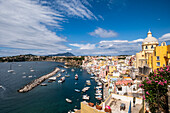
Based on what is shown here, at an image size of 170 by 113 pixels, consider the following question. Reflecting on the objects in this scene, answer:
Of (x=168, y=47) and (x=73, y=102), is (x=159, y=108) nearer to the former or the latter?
(x=168, y=47)

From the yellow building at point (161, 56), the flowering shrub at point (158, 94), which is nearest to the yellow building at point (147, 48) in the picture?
the yellow building at point (161, 56)

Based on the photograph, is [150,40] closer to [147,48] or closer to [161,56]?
[147,48]

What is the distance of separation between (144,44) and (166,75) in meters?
17.4

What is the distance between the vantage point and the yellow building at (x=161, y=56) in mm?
15047

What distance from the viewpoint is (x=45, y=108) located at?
24031 mm

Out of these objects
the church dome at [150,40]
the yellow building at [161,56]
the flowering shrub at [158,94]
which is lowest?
the flowering shrub at [158,94]

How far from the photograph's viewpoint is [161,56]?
1606 cm

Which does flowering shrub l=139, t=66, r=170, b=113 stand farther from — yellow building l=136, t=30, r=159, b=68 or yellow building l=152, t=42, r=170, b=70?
yellow building l=136, t=30, r=159, b=68

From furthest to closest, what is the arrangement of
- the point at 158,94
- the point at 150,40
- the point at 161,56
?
the point at 150,40 → the point at 161,56 → the point at 158,94

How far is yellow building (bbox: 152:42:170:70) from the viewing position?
49.4ft

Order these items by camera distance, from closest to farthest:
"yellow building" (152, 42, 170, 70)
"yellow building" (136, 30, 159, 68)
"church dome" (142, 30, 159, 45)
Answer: "yellow building" (152, 42, 170, 70) → "yellow building" (136, 30, 159, 68) → "church dome" (142, 30, 159, 45)

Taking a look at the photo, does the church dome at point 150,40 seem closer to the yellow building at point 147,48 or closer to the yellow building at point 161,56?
the yellow building at point 147,48

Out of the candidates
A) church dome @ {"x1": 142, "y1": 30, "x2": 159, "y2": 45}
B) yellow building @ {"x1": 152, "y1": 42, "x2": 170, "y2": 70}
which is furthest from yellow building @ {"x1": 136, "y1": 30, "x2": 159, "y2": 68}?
yellow building @ {"x1": 152, "y1": 42, "x2": 170, "y2": 70}

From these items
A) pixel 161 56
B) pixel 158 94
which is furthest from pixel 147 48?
pixel 158 94
